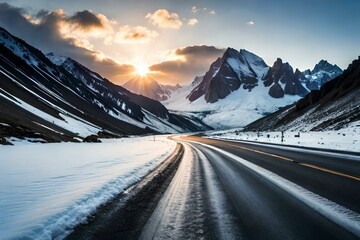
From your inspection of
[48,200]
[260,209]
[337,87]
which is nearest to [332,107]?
[337,87]

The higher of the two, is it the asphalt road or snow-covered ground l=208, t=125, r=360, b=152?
snow-covered ground l=208, t=125, r=360, b=152

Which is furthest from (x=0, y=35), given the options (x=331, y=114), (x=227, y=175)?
(x=227, y=175)

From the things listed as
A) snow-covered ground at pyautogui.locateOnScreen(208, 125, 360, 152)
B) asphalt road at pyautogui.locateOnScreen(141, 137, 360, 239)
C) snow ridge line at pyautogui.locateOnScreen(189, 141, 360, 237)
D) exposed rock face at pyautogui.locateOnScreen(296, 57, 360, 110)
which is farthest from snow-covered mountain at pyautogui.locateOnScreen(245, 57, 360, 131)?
snow ridge line at pyautogui.locateOnScreen(189, 141, 360, 237)

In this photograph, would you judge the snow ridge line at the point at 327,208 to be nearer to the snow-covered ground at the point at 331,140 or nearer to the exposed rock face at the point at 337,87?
the snow-covered ground at the point at 331,140

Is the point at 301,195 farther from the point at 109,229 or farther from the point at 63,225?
the point at 63,225

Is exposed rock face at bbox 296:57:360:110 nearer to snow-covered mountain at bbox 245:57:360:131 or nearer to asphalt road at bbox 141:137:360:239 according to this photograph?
snow-covered mountain at bbox 245:57:360:131

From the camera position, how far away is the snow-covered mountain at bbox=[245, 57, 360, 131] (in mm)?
59062

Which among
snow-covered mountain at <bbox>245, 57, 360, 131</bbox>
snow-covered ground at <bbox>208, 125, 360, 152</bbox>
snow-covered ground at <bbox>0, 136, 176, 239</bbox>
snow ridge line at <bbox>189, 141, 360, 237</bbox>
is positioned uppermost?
snow-covered mountain at <bbox>245, 57, 360, 131</bbox>

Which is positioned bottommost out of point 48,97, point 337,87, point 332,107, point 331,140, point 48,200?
point 48,200

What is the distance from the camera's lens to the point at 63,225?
429 centimetres

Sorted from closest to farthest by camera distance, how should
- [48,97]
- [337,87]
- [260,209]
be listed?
[260,209]
[337,87]
[48,97]

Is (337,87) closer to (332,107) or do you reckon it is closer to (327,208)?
(332,107)

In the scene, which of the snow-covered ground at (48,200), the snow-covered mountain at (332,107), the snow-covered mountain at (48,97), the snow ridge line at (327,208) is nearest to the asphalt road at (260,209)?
the snow ridge line at (327,208)

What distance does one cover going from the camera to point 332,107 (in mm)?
75938
